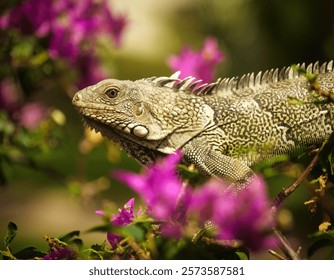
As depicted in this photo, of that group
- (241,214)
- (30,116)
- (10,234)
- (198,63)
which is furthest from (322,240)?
(30,116)

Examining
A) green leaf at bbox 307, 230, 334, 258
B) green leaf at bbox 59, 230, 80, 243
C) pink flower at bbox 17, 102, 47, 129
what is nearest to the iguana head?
green leaf at bbox 59, 230, 80, 243

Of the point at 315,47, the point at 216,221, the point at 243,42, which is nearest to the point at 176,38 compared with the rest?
the point at 243,42

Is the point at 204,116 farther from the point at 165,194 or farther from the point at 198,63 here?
the point at 165,194

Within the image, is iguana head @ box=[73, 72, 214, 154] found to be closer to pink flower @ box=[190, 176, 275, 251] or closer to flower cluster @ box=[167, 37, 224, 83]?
flower cluster @ box=[167, 37, 224, 83]

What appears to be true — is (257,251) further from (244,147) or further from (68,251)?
(244,147)

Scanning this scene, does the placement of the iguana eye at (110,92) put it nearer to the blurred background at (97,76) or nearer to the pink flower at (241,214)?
the blurred background at (97,76)

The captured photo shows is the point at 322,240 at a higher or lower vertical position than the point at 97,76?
lower
